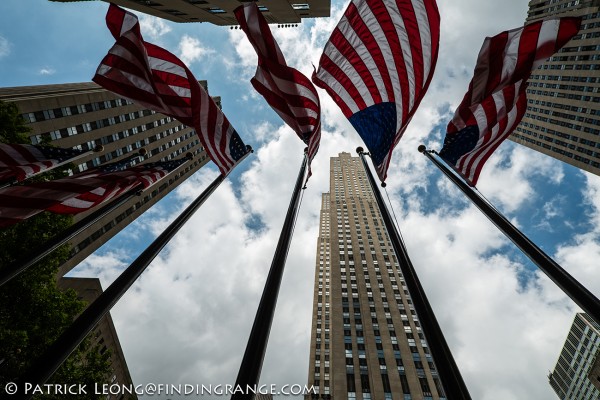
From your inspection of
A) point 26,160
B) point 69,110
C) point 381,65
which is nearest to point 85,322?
point 26,160

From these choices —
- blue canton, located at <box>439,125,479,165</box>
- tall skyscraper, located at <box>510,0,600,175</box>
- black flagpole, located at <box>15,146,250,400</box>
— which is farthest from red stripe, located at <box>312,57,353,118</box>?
tall skyscraper, located at <box>510,0,600,175</box>

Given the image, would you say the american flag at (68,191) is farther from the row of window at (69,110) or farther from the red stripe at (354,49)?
the row of window at (69,110)

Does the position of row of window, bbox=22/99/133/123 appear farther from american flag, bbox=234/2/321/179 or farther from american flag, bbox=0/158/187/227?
american flag, bbox=234/2/321/179

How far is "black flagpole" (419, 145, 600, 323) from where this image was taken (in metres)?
4.56

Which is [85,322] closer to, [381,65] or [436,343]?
[436,343]

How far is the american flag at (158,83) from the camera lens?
7.48 meters

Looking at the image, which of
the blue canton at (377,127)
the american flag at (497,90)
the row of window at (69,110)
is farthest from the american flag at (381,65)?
the row of window at (69,110)

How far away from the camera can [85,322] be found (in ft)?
13.7

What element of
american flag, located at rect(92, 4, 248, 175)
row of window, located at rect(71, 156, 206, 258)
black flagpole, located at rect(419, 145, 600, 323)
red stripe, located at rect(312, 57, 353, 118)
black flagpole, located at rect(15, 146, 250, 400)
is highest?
row of window, located at rect(71, 156, 206, 258)

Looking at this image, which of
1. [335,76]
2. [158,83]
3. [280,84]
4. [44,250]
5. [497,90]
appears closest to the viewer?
[44,250]

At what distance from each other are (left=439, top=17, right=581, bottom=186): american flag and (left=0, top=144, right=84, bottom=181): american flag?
11123 mm

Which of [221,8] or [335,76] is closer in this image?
[335,76]

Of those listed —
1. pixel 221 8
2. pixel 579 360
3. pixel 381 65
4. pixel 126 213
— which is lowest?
pixel 381 65

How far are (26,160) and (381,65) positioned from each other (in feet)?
32.3
